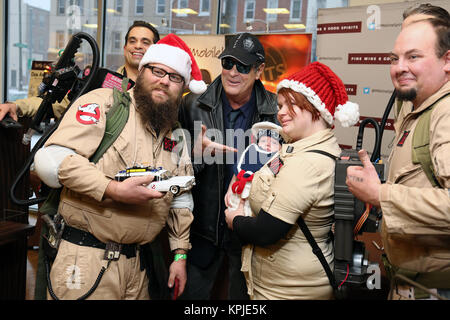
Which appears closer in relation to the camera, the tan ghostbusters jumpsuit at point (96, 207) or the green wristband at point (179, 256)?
the tan ghostbusters jumpsuit at point (96, 207)

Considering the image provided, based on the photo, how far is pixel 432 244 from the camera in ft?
4.55

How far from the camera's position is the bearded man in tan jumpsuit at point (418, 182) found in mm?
1282

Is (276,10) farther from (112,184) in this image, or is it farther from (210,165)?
(112,184)

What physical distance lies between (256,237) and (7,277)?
167cm

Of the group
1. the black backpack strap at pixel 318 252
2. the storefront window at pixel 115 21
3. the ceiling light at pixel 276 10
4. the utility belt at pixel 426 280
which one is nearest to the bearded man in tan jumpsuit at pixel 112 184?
the black backpack strap at pixel 318 252


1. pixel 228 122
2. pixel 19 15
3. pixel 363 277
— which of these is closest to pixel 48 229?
pixel 228 122

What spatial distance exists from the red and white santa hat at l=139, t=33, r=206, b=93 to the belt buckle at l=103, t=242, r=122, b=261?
955 millimetres

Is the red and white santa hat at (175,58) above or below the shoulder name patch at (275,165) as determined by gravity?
above

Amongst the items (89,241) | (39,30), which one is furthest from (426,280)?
(39,30)

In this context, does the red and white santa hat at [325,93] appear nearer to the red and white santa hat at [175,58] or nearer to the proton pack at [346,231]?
the proton pack at [346,231]

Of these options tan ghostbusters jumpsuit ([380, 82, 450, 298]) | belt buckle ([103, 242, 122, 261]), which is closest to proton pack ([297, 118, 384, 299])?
tan ghostbusters jumpsuit ([380, 82, 450, 298])

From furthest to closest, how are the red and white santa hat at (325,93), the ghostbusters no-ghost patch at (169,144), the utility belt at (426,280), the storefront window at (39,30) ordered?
the storefront window at (39,30)
the ghostbusters no-ghost patch at (169,144)
the red and white santa hat at (325,93)
the utility belt at (426,280)

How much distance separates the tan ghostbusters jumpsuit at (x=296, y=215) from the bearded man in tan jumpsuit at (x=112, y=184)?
484mm

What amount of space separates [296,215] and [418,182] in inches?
18.1
